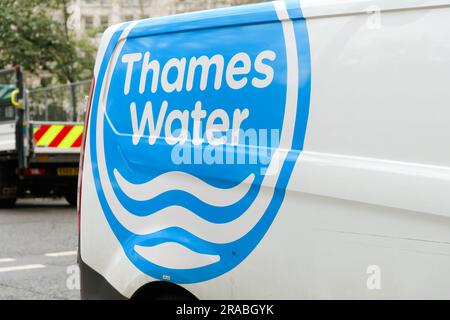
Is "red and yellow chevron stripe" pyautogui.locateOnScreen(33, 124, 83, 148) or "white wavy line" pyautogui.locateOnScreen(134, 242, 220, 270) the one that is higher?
"red and yellow chevron stripe" pyautogui.locateOnScreen(33, 124, 83, 148)

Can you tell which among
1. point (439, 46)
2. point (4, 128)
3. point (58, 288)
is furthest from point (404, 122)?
point (4, 128)

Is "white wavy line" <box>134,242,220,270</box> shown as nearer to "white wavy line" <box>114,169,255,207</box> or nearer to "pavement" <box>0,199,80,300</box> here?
"white wavy line" <box>114,169,255,207</box>

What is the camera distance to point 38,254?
29.0 ft

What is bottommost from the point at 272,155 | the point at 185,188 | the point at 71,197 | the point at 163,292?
the point at 71,197

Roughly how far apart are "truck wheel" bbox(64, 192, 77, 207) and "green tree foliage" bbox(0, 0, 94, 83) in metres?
11.6

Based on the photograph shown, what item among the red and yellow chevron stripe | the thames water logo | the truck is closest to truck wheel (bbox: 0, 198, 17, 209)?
the truck

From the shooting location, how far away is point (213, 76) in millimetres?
3598

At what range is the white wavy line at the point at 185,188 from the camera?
11.3ft

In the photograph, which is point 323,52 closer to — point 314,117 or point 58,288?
point 314,117

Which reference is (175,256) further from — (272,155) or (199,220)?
(272,155)

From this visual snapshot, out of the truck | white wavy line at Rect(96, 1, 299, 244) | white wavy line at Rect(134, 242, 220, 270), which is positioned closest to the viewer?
white wavy line at Rect(96, 1, 299, 244)

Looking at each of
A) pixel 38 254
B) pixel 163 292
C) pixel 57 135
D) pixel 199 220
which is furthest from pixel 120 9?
pixel 199 220

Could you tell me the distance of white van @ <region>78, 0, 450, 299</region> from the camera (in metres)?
2.94

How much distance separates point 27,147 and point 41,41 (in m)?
13.7
